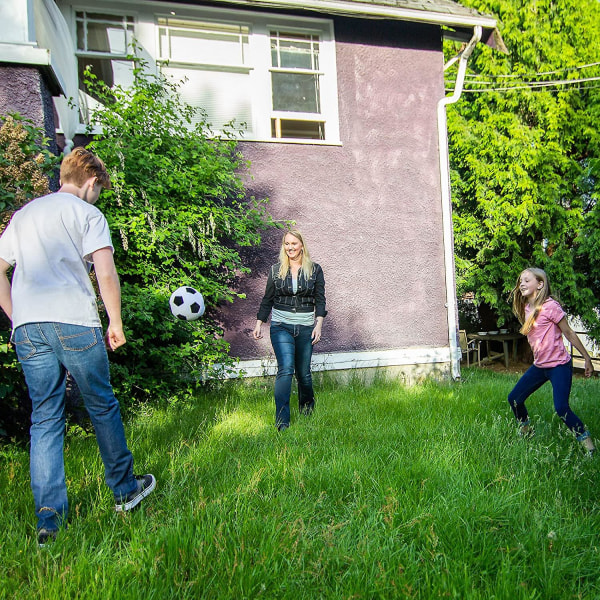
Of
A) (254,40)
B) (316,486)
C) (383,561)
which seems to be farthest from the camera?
(254,40)

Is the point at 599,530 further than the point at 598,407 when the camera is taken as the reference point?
No

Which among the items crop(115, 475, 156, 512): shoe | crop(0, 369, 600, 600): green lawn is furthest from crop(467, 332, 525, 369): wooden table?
crop(115, 475, 156, 512): shoe

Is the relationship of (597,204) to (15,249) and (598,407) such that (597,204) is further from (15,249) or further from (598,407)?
(15,249)

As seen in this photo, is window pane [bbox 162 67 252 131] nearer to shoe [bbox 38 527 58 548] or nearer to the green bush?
the green bush

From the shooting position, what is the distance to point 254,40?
22.8 feet

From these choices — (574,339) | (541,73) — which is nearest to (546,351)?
(574,339)

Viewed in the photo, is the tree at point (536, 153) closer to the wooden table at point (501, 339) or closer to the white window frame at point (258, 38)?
the wooden table at point (501, 339)

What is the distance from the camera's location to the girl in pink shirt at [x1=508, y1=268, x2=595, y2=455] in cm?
395

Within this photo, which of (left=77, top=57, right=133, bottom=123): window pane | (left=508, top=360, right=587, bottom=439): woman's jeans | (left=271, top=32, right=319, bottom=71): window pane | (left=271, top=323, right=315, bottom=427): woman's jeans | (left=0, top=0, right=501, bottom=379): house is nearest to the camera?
(left=508, top=360, right=587, bottom=439): woman's jeans

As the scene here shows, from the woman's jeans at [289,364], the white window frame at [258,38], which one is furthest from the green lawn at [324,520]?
the white window frame at [258,38]

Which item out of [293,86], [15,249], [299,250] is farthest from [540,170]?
[15,249]

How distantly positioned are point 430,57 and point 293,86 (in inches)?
91.4

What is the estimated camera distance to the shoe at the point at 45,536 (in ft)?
7.06

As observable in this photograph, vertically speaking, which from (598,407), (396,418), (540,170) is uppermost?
(540,170)
